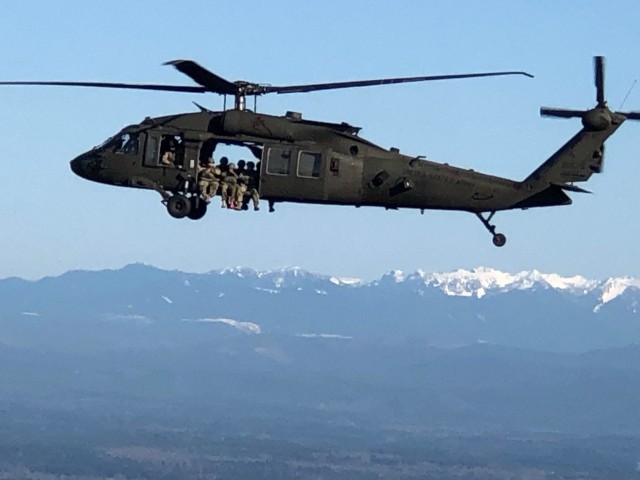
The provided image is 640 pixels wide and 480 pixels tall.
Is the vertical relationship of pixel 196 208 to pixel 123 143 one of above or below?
below

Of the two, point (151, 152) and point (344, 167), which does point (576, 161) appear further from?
point (151, 152)

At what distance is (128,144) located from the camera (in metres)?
48.5

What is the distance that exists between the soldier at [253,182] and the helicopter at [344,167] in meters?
0.17

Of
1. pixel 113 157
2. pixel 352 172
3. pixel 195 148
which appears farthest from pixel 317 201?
pixel 113 157

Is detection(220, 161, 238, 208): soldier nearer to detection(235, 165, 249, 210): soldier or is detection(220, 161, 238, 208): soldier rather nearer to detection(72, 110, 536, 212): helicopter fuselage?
detection(235, 165, 249, 210): soldier

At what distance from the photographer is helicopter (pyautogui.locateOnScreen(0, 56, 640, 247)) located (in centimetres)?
4647

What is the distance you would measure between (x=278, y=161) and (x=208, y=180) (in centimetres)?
246

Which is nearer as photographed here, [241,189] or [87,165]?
[241,189]

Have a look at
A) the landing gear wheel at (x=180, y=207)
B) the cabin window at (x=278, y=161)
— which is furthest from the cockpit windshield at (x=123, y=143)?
the cabin window at (x=278, y=161)

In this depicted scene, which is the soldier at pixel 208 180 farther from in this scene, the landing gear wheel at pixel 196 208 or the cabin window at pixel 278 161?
the cabin window at pixel 278 161

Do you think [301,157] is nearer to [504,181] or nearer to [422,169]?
[422,169]

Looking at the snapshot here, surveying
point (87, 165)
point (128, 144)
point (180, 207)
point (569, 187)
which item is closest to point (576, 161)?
point (569, 187)

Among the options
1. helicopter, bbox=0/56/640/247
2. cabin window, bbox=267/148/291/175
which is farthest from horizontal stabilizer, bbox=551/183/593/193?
cabin window, bbox=267/148/291/175

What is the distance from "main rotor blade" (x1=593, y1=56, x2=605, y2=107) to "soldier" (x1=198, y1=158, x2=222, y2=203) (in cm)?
1303
